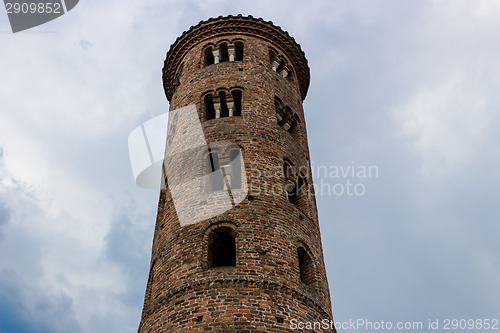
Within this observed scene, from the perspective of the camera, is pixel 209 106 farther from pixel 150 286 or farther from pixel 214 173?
pixel 150 286

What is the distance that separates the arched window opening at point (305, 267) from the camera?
14219mm

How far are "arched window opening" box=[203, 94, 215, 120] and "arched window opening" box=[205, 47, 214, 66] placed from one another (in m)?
2.83

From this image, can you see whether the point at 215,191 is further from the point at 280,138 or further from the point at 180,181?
the point at 280,138

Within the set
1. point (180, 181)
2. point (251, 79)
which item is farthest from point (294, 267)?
point (251, 79)

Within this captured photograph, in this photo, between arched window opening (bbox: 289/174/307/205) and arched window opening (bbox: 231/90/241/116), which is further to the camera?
arched window opening (bbox: 231/90/241/116)

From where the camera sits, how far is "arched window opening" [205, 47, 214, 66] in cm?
2150

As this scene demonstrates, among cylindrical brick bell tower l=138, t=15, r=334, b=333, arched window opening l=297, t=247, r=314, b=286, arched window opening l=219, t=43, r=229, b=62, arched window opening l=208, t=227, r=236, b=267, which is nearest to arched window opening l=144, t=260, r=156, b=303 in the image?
cylindrical brick bell tower l=138, t=15, r=334, b=333

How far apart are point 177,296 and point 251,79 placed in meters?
9.40

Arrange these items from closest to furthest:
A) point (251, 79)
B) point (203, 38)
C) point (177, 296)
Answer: point (177, 296) → point (251, 79) → point (203, 38)

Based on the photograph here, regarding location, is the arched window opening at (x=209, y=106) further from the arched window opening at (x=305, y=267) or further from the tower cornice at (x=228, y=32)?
the arched window opening at (x=305, y=267)

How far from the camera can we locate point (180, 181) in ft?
52.1

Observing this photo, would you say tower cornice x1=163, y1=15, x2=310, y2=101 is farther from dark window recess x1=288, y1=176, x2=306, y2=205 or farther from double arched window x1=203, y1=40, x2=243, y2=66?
dark window recess x1=288, y1=176, x2=306, y2=205

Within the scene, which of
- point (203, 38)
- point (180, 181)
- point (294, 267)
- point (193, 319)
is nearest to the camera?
point (193, 319)

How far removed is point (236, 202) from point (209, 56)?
9.38m
